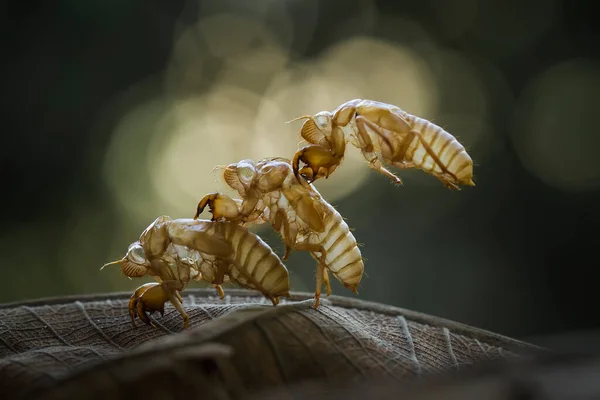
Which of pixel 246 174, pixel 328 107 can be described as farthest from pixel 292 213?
pixel 328 107

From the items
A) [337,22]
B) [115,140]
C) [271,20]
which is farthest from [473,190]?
[115,140]

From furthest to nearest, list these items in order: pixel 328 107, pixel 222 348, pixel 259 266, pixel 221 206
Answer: pixel 328 107 < pixel 221 206 < pixel 259 266 < pixel 222 348

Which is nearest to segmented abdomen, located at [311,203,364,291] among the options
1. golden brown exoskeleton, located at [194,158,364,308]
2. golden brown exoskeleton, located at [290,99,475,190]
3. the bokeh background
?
golden brown exoskeleton, located at [194,158,364,308]

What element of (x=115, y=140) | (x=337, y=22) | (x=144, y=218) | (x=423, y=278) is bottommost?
(x=423, y=278)

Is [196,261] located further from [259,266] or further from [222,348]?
[222,348]

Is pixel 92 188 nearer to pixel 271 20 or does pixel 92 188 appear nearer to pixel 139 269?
pixel 271 20

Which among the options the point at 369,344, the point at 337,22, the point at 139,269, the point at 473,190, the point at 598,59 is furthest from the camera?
the point at 337,22

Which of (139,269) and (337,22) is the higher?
(337,22)
